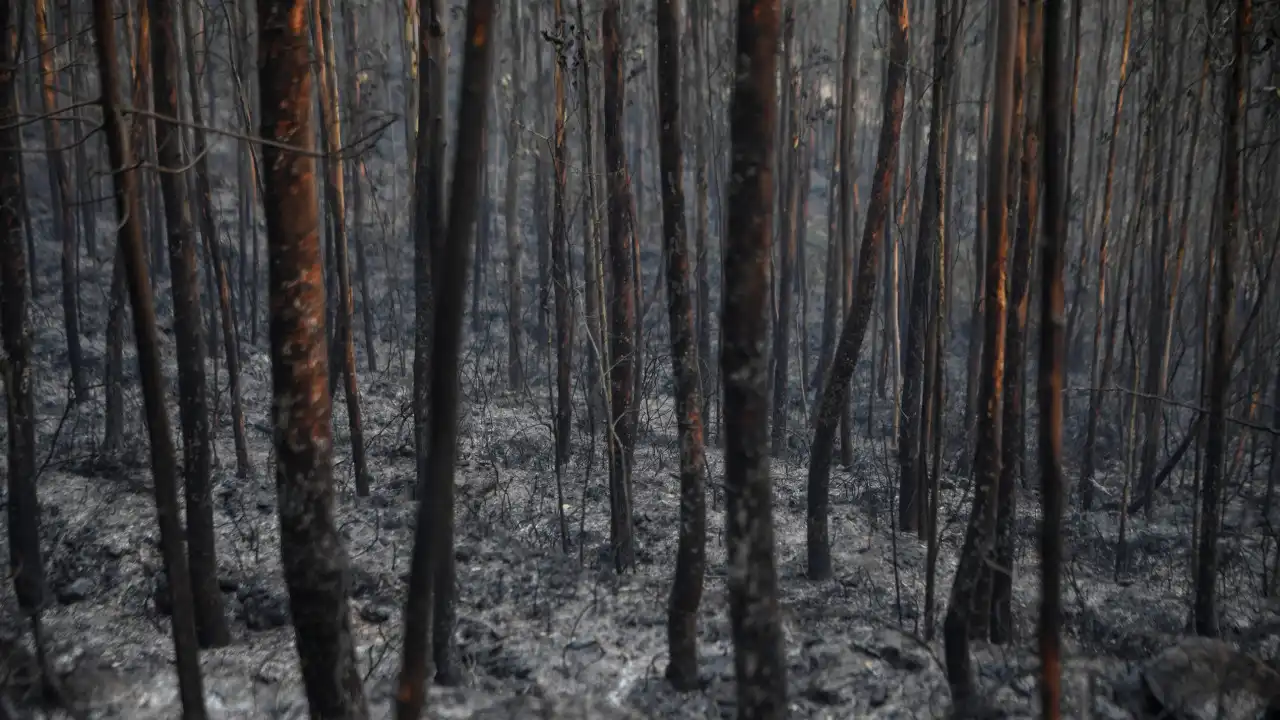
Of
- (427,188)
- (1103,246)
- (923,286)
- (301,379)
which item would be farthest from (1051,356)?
(1103,246)

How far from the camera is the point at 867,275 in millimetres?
7715

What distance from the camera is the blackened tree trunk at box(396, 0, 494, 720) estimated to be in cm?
320

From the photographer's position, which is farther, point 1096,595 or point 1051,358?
point 1096,595

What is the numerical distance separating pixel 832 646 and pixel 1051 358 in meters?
3.66

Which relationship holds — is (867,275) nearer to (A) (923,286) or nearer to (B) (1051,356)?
(A) (923,286)

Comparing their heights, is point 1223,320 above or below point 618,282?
below

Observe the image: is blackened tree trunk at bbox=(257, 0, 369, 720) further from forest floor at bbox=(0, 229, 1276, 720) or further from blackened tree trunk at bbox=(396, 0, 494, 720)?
forest floor at bbox=(0, 229, 1276, 720)

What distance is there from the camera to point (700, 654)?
631cm

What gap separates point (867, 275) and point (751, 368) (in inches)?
171

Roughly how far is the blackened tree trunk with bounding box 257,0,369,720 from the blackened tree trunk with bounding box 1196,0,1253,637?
18.9 ft

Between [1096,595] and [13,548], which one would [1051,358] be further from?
[13,548]

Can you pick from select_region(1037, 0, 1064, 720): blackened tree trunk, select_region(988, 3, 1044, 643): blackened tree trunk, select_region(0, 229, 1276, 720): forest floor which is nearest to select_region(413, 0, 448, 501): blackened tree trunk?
select_region(0, 229, 1276, 720): forest floor

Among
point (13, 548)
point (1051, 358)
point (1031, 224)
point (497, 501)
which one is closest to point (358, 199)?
point (497, 501)

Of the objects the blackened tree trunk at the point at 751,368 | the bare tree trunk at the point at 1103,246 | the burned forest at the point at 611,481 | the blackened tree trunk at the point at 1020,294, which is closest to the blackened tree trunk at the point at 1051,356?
the burned forest at the point at 611,481
